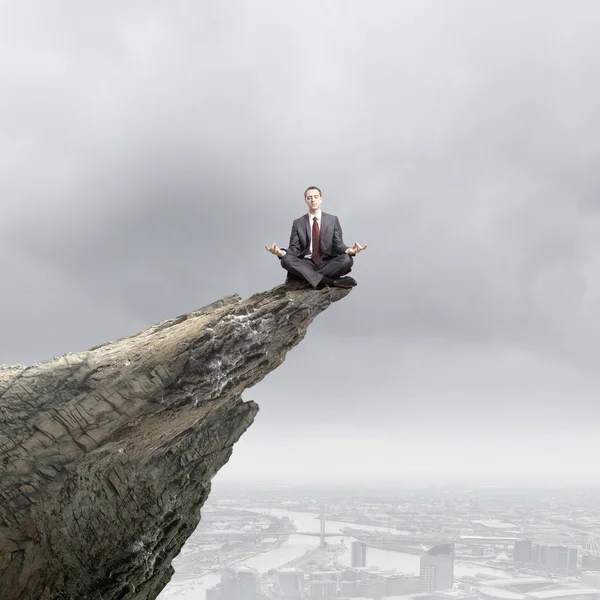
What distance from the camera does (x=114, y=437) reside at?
16.5 metres

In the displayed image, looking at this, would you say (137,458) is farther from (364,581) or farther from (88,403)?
(364,581)

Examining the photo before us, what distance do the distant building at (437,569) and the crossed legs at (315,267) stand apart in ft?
195

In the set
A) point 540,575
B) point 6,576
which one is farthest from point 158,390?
point 540,575

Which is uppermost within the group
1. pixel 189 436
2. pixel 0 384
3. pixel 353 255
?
pixel 353 255

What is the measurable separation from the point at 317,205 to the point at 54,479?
10638 mm

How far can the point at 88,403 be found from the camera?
16.5 m

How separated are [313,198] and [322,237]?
114 cm

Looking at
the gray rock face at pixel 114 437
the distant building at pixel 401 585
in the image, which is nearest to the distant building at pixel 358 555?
the distant building at pixel 401 585

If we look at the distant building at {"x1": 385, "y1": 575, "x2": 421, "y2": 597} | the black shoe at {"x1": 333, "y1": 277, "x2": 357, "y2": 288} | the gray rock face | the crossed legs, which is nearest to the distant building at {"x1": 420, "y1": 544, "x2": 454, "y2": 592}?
the distant building at {"x1": 385, "y1": 575, "x2": 421, "y2": 597}

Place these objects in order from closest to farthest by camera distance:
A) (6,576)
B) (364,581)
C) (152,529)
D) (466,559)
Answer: (6,576), (152,529), (364,581), (466,559)

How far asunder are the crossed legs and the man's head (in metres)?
1.49

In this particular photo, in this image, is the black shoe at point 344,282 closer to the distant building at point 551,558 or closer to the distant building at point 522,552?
the distant building at point 551,558

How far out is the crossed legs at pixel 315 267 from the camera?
16.6m

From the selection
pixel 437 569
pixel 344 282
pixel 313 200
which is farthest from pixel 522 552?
pixel 313 200
